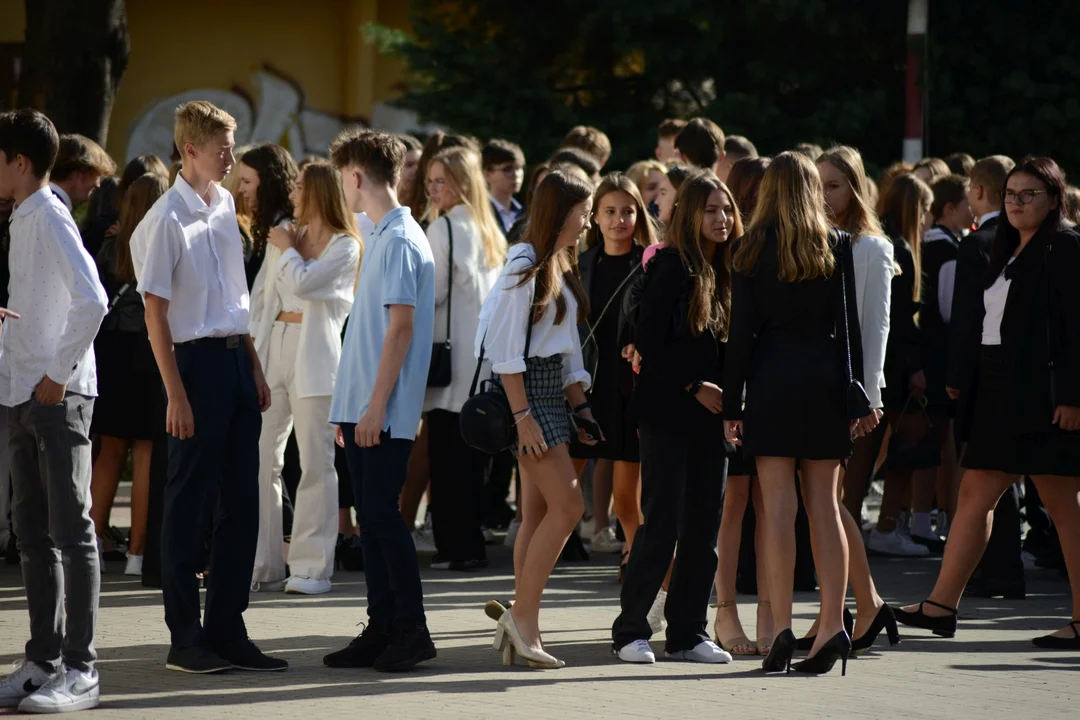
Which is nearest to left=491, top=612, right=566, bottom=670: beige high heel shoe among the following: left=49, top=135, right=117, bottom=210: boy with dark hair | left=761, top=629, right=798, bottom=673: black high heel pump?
left=761, top=629, right=798, bottom=673: black high heel pump

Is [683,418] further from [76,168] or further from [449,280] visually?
[76,168]

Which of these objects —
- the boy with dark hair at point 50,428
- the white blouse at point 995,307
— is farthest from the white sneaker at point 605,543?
the boy with dark hair at point 50,428

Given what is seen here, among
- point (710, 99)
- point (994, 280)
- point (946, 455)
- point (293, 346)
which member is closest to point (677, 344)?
point (994, 280)

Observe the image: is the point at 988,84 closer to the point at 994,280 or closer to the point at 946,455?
the point at 946,455

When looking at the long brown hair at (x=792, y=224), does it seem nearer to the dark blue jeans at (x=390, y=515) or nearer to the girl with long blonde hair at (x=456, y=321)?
the dark blue jeans at (x=390, y=515)

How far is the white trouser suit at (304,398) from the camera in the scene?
26.9 ft

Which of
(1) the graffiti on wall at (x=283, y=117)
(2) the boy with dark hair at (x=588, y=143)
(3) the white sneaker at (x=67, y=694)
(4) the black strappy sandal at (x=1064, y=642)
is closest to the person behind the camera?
(3) the white sneaker at (x=67, y=694)

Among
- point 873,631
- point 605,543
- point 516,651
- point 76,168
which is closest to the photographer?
point 516,651

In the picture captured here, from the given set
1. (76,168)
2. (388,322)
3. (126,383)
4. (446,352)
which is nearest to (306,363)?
(446,352)

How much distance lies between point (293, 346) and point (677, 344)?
2.62 m

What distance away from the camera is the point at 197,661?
242 inches

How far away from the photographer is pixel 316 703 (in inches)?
225

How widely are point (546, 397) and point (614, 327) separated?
2.24m

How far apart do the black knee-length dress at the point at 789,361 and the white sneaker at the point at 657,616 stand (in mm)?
1194
